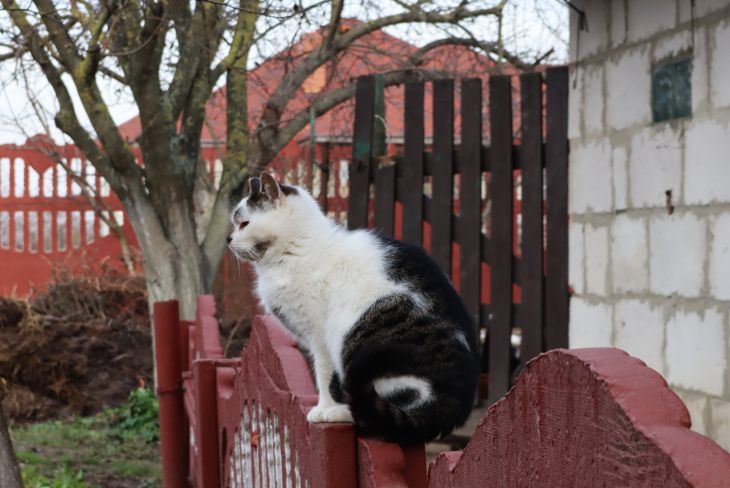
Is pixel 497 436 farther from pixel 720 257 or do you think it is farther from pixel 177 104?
pixel 177 104

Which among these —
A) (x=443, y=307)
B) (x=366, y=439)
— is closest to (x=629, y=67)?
(x=443, y=307)

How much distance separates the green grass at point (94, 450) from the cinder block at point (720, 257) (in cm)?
367

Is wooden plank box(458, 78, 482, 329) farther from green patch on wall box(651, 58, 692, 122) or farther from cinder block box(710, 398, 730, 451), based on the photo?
cinder block box(710, 398, 730, 451)

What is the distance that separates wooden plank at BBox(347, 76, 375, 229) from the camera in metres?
6.65

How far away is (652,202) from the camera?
450cm

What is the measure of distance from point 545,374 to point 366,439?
0.89 metres

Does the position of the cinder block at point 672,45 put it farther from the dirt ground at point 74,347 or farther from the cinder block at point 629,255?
the dirt ground at point 74,347

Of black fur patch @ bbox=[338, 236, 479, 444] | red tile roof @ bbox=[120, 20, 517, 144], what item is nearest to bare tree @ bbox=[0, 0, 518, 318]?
red tile roof @ bbox=[120, 20, 517, 144]

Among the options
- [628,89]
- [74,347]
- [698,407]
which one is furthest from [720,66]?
[74,347]

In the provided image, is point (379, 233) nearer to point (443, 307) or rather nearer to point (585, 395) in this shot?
point (443, 307)

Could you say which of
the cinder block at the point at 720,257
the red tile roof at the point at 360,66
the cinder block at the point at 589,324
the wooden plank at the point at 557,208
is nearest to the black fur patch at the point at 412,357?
the cinder block at the point at 720,257

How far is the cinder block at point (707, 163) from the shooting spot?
13.1ft

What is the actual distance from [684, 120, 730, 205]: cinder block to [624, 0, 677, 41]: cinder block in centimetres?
48

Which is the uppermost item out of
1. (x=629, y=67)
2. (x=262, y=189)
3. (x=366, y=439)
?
(x=629, y=67)
